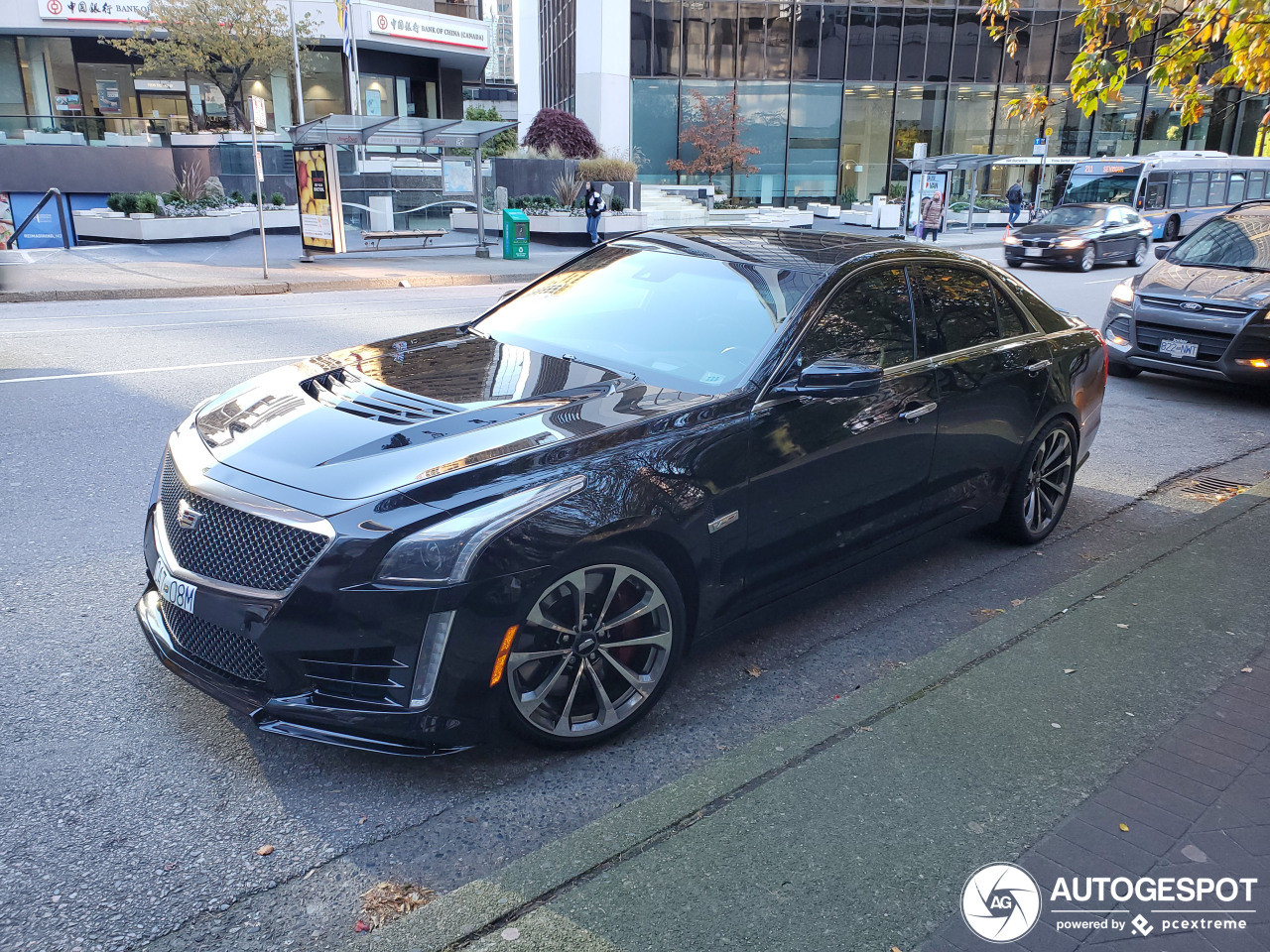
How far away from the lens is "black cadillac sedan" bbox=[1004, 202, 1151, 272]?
23375mm

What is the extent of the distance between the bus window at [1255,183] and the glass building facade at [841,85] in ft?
27.6

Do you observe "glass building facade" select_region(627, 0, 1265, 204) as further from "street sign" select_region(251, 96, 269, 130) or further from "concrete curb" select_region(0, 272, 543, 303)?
"street sign" select_region(251, 96, 269, 130)

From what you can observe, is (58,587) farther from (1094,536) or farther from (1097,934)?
(1094,536)

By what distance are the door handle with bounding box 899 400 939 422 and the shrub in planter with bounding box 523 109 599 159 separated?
28321mm

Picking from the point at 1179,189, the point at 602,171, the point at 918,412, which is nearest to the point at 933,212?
the point at 1179,189

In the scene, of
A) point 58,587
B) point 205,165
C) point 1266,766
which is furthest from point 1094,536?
point 205,165

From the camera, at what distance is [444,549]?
2.93 meters

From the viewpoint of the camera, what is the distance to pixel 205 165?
29.5 metres

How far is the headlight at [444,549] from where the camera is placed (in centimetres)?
291

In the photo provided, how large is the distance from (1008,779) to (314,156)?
64.9 ft

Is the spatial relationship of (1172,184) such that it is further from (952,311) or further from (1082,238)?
(952,311)

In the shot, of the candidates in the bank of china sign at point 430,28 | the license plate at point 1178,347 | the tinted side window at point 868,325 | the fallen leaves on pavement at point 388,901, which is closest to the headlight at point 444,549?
the fallen leaves on pavement at point 388,901

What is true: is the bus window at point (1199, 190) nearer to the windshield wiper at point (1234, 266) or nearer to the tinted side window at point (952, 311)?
the windshield wiper at point (1234, 266)

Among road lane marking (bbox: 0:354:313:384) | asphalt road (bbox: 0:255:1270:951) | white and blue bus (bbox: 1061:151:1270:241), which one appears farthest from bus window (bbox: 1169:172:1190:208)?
road lane marking (bbox: 0:354:313:384)
